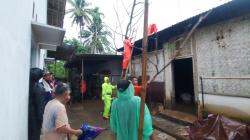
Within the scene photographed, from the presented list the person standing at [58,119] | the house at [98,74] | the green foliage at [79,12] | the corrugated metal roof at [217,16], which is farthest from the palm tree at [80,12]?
the person standing at [58,119]

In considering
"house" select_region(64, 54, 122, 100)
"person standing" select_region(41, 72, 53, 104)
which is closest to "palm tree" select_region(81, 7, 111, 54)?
"house" select_region(64, 54, 122, 100)

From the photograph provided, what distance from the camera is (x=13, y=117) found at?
268 centimetres

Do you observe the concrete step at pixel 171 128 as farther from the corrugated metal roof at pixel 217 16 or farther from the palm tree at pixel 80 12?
the palm tree at pixel 80 12

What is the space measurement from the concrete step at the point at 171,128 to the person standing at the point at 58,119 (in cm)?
391

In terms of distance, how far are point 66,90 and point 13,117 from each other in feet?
2.28

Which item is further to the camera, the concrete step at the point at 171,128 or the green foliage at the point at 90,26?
the green foliage at the point at 90,26

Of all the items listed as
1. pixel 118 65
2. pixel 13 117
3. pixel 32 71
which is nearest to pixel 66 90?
→ pixel 13 117

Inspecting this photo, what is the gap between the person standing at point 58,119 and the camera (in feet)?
9.38

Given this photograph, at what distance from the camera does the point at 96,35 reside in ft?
119

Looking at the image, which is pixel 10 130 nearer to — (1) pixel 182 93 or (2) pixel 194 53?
(2) pixel 194 53

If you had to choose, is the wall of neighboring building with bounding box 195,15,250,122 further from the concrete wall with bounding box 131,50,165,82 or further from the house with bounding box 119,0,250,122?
the concrete wall with bounding box 131,50,165,82

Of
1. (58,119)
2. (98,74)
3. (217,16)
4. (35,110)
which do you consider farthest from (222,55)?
(98,74)

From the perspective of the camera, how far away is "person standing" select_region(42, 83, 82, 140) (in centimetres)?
286

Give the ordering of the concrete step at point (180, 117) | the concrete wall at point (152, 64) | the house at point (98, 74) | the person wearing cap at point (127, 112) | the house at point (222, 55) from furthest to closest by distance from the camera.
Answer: the house at point (98, 74) < the concrete wall at point (152, 64) < the concrete step at point (180, 117) < the house at point (222, 55) < the person wearing cap at point (127, 112)
